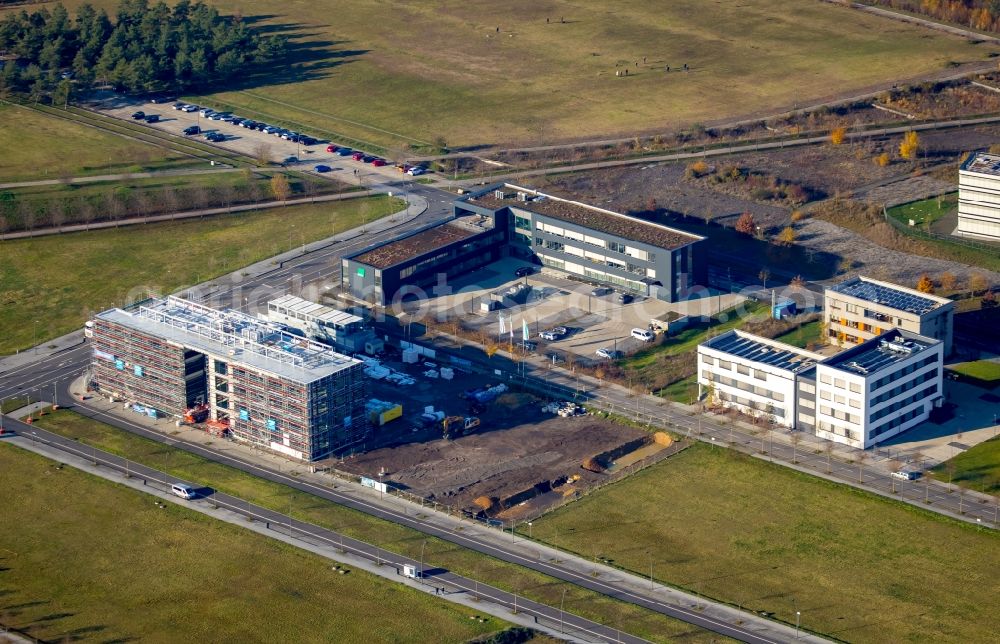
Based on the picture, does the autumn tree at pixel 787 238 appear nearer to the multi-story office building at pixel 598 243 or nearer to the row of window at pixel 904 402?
the multi-story office building at pixel 598 243

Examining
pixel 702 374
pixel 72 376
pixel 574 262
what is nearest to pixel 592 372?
pixel 702 374

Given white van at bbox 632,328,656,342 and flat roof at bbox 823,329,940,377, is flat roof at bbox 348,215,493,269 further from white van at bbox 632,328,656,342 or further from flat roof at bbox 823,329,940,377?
flat roof at bbox 823,329,940,377

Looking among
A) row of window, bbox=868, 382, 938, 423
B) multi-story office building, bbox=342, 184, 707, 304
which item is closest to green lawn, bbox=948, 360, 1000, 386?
row of window, bbox=868, 382, 938, 423

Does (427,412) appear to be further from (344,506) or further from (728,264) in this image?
(728,264)

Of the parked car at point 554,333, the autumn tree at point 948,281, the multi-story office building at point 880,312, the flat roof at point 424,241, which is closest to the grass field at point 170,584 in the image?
the parked car at point 554,333

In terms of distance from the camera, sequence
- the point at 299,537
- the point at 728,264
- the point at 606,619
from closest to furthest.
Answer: the point at 606,619
the point at 299,537
the point at 728,264

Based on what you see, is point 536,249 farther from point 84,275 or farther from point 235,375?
point 84,275

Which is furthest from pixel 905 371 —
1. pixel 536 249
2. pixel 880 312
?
pixel 536 249
